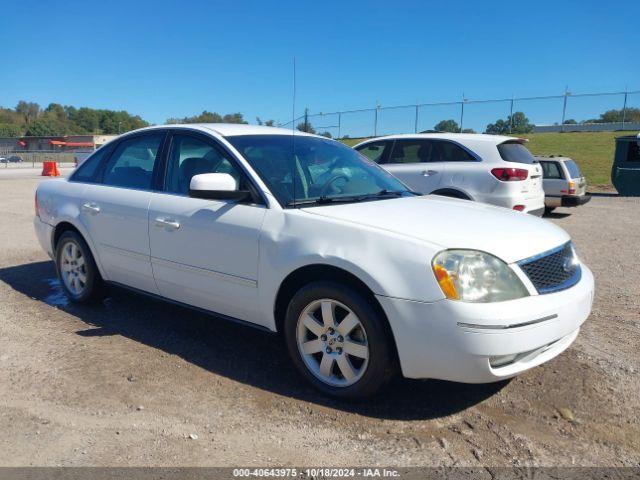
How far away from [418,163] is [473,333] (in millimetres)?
6652

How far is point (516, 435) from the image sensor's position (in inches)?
119

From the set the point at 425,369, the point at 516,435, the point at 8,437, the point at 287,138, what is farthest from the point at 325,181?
the point at 8,437

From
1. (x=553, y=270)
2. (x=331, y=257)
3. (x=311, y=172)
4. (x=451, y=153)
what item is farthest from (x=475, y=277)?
(x=451, y=153)

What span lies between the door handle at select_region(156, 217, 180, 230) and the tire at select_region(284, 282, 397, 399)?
3.79ft

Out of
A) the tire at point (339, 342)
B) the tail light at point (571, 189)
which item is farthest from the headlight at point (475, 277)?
the tail light at point (571, 189)

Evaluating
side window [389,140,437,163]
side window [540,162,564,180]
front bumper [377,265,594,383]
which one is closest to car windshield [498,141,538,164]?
side window [389,140,437,163]

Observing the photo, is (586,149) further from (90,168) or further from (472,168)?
(90,168)

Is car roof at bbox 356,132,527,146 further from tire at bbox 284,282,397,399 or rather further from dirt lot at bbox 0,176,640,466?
tire at bbox 284,282,397,399

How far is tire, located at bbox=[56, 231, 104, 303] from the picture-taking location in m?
5.00

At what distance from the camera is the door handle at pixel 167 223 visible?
4055 millimetres

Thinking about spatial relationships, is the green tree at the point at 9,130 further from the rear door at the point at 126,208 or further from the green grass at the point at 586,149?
the rear door at the point at 126,208

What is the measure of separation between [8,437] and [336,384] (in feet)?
5.96

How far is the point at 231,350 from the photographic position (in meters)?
4.23

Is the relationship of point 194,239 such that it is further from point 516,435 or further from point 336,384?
point 516,435
